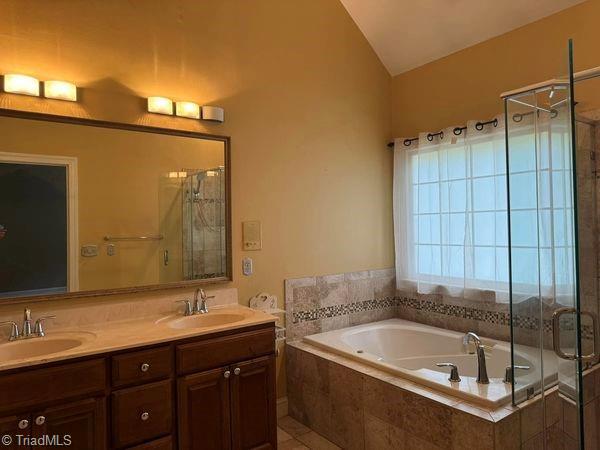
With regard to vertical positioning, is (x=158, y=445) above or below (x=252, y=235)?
below

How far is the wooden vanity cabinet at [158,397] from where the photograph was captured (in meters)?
1.67

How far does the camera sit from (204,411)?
6.90 ft

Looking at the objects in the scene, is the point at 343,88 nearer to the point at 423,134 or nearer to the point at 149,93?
the point at 423,134

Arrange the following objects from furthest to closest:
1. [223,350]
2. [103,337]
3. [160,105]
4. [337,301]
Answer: [337,301] → [160,105] → [223,350] → [103,337]

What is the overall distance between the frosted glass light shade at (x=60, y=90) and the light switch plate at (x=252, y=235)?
1290 mm

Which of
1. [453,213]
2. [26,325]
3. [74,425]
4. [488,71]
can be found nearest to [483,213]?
[453,213]

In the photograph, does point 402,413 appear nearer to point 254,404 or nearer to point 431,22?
point 254,404

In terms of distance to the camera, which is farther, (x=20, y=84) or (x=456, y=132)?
(x=456, y=132)

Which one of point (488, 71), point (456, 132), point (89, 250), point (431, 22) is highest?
point (431, 22)

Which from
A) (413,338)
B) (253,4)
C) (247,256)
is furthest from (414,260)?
(253,4)

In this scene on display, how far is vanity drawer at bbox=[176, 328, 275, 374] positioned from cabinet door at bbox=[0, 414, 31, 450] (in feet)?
2.10

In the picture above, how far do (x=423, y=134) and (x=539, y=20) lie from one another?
1.09 m

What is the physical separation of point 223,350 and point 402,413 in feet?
3.41

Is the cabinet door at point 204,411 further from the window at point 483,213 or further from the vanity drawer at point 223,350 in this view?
the window at point 483,213
